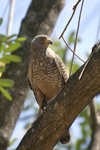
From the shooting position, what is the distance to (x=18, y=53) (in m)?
4.88

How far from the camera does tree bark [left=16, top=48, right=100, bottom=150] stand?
2.38 metres

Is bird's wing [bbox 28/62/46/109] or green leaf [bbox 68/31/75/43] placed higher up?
Answer: green leaf [bbox 68/31/75/43]

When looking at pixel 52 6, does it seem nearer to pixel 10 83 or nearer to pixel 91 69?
pixel 10 83

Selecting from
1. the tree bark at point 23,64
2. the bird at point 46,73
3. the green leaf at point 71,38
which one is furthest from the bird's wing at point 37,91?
the green leaf at point 71,38

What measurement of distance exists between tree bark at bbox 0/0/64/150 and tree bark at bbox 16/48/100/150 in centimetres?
175

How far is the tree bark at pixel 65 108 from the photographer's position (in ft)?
7.82

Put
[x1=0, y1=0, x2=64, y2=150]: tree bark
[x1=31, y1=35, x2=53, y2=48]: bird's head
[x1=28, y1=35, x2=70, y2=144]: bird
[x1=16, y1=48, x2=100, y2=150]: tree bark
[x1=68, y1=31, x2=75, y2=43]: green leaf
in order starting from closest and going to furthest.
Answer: [x1=16, y1=48, x2=100, y2=150]: tree bark
[x1=28, y1=35, x2=70, y2=144]: bird
[x1=31, y1=35, x2=53, y2=48]: bird's head
[x1=0, y1=0, x2=64, y2=150]: tree bark
[x1=68, y1=31, x2=75, y2=43]: green leaf

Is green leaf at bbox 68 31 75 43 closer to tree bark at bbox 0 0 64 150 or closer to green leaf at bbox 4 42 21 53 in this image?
tree bark at bbox 0 0 64 150

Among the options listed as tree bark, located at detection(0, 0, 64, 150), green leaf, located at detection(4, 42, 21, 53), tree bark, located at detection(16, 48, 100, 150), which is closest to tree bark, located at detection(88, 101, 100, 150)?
tree bark, located at detection(0, 0, 64, 150)

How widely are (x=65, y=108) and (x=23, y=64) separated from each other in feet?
8.03

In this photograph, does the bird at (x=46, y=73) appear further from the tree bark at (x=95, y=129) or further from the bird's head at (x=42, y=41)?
the tree bark at (x=95, y=129)

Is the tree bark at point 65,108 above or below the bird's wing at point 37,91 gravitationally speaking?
below

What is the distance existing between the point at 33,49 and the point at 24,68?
1.87 ft

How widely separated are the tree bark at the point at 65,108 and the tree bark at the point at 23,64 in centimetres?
175
